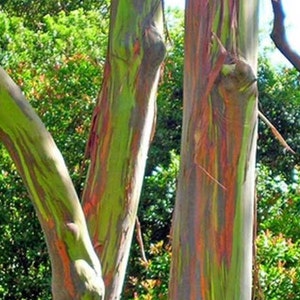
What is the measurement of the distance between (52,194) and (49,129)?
4.64 metres

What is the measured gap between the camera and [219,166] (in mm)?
2447

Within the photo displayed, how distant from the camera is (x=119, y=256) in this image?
2.48 meters

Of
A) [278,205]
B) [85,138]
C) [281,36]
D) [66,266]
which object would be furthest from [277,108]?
[66,266]

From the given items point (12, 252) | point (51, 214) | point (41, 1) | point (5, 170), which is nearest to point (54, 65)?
point (5, 170)

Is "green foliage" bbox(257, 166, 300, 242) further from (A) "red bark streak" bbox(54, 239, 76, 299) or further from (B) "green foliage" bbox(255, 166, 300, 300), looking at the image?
(A) "red bark streak" bbox(54, 239, 76, 299)

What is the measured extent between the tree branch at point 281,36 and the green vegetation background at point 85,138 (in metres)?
2.39

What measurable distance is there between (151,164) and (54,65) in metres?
1.23

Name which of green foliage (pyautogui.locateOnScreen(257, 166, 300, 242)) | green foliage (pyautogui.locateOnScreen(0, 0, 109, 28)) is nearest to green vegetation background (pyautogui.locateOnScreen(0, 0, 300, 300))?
green foliage (pyautogui.locateOnScreen(257, 166, 300, 242))

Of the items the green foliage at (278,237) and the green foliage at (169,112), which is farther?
the green foliage at (169,112)

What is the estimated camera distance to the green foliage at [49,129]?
6301mm

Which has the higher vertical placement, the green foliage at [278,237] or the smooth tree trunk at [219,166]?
Result: the green foliage at [278,237]

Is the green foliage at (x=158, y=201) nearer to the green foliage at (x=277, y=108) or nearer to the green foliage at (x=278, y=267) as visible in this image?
the green foliage at (x=278, y=267)

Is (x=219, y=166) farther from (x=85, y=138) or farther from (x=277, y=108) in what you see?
(x=277, y=108)

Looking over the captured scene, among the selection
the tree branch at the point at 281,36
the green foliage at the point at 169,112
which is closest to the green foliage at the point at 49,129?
the green foliage at the point at 169,112
